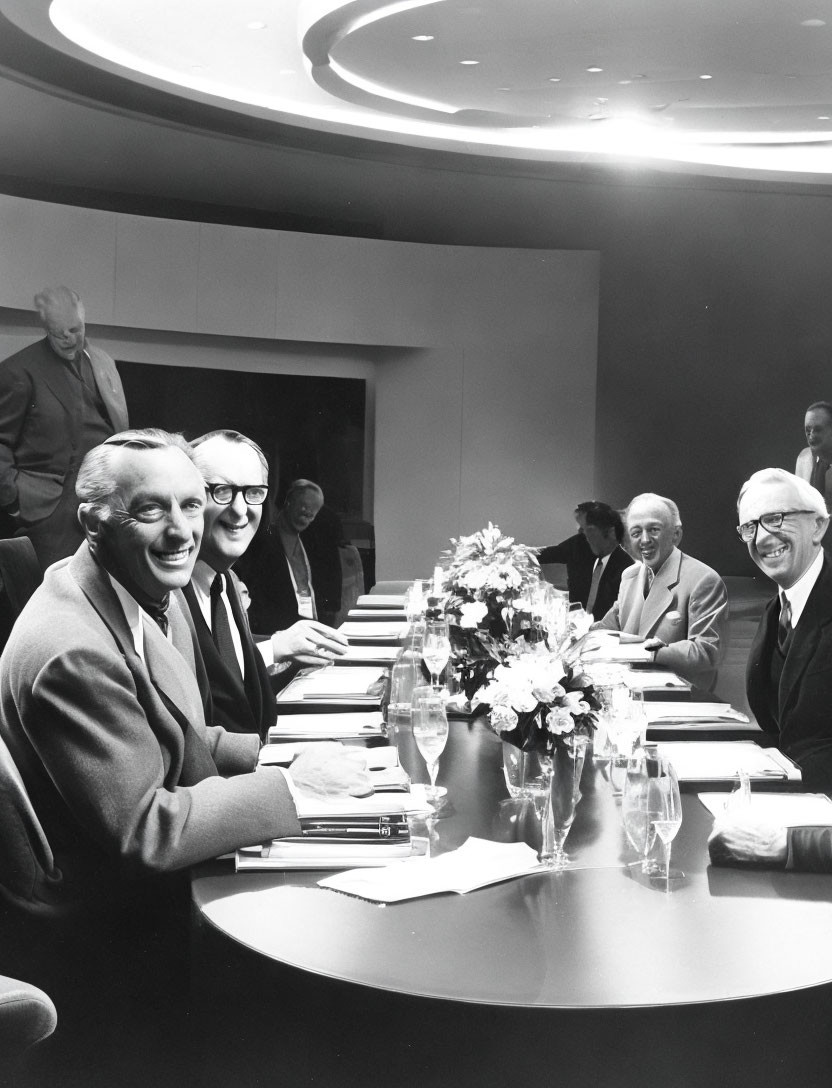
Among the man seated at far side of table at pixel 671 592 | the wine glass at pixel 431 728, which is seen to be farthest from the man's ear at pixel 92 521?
the man seated at far side of table at pixel 671 592

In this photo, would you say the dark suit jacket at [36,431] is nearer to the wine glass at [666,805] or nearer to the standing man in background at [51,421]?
the standing man in background at [51,421]

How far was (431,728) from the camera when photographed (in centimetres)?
227

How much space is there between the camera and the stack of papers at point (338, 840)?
6.10 feet

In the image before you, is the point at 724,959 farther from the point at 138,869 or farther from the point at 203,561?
the point at 203,561

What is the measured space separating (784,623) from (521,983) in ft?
7.41

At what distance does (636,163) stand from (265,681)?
6.70 meters

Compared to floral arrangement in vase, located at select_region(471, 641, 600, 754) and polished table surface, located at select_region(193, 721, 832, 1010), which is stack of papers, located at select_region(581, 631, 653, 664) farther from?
polished table surface, located at select_region(193, 721, 832, 1010)

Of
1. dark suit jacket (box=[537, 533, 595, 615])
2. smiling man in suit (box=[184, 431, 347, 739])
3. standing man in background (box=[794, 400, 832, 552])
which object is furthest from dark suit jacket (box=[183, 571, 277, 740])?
standing man in background (box=[794, 400, 832, 552])

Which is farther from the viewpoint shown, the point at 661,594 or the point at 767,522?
the point at 661,594

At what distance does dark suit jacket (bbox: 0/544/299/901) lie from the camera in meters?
1.78

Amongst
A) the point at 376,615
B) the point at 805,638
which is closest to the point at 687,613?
the point at 805,638

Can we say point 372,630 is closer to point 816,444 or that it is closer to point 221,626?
point 221,626

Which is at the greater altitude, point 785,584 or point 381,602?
point 785,584

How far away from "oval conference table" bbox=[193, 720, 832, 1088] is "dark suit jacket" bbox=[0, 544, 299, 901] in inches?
3.9
